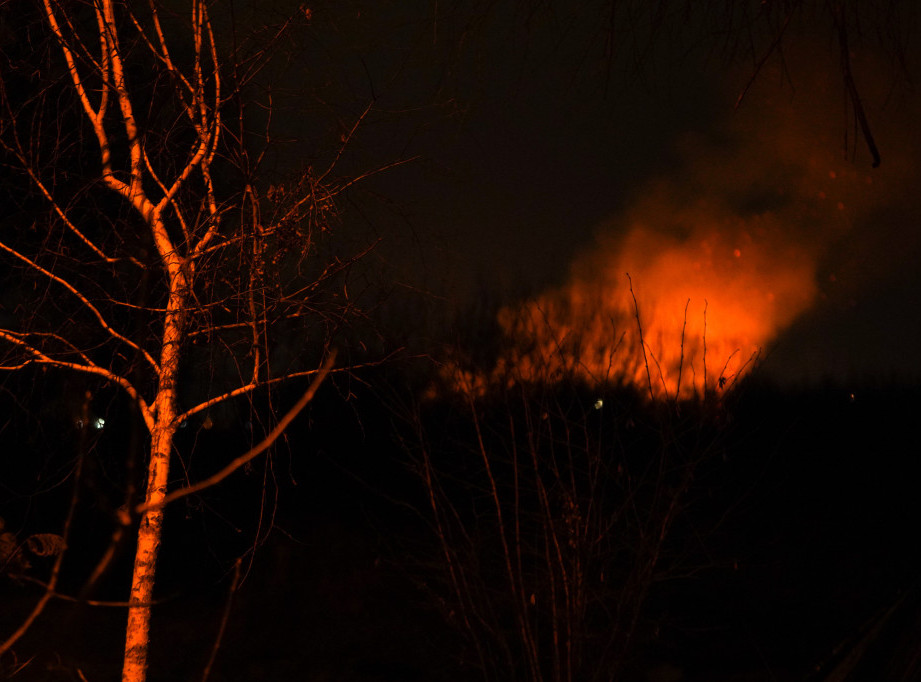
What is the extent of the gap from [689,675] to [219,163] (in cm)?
824

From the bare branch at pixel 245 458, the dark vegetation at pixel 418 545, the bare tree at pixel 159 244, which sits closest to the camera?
the bare branch at pixel 245 458

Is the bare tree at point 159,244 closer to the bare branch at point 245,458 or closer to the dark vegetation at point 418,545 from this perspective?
the dark vegetation at point 418,545

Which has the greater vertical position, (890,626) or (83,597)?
(83,597)

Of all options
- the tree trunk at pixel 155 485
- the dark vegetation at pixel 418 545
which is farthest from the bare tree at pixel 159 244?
the dark vegetation at pixel 418 545

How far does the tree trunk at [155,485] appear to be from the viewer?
546cm

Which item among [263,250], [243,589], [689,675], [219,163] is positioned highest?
[219,163]

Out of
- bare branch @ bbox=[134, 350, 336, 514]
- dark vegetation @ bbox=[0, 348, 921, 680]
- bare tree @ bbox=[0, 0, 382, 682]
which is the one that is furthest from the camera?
dark vegetation @ bbox=[0, 348, 921, 680]

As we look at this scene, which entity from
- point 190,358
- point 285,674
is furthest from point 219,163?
point 285,674

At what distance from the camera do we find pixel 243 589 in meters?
13.3

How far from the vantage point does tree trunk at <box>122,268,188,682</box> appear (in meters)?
5.46

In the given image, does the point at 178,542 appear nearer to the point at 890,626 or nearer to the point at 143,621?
the point at 143,621

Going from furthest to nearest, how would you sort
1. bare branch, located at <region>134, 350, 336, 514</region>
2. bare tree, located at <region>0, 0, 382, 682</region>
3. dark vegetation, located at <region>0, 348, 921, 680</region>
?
1. dark vegetation, located at <region>0, 348, 921, 680</region>
2. bare tree, located at <region>0, 0, 382, 682</region>
3. bare branch, located at <region>134, 350, 336, 514</region>

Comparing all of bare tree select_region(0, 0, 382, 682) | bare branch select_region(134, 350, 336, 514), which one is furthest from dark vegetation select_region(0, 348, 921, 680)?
bare branch select_region(134, 350, 336, 514)

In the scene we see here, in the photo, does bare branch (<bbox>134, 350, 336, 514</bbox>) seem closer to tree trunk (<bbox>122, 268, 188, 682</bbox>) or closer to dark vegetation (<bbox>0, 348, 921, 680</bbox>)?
tree trunk (<bbox>122, 268, 188, 682</bbox>)
